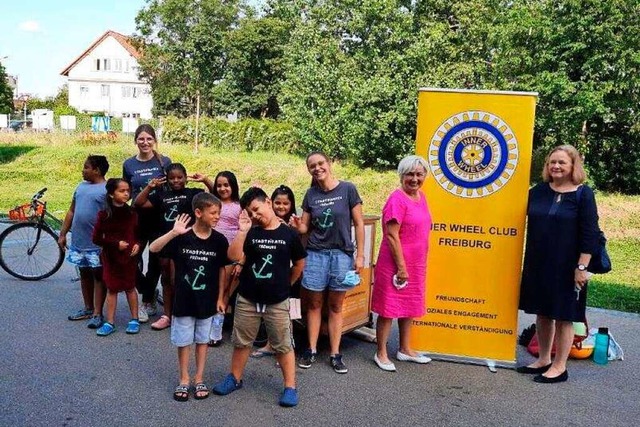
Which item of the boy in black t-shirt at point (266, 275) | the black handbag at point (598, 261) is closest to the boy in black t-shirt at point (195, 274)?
the boy in black t-shirt at point (266, 275)

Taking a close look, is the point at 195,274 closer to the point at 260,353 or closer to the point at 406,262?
the point at 260,353

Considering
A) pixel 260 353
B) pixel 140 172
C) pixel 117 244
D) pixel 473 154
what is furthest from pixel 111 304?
pixel 473 154

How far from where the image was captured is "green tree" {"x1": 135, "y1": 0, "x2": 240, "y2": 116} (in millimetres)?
36375

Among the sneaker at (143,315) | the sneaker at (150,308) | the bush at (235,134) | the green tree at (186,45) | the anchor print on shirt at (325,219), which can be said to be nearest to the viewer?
the anchor print on shirt at (325,219)

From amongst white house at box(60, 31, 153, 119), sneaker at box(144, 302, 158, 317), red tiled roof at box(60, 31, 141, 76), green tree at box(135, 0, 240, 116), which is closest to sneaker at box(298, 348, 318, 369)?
sneaker at box(144, 302, 158, 317)

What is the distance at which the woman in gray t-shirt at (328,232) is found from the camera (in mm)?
5137

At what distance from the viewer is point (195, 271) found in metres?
4.55

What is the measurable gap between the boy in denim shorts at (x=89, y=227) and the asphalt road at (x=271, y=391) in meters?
0.41

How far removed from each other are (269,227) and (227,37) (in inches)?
1411

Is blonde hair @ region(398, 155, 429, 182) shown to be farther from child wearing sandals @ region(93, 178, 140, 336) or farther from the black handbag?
child wearing sandals @ region(93, 178, 140, 336)

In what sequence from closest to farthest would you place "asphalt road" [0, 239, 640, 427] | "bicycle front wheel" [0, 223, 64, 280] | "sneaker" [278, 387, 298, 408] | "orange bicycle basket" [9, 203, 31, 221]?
1. "asphalt road" [0, 239, 640, 427]
2. "sneaker" [278, 387, 298, 408]
3. "bicycle front wheel" [0, 223, 64, 280]
4. "orange bicycle basket" [9, 203, 31, 221]

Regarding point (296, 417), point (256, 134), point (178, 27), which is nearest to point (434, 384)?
point (296, 417)

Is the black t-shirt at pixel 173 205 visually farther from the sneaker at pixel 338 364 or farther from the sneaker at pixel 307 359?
the sneaker at pixel 338 364

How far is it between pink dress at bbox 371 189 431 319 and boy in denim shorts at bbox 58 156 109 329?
2712 mm
